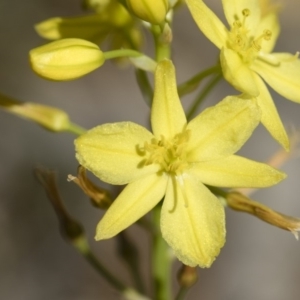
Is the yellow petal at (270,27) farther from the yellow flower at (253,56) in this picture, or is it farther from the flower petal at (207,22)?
the flower petal at (207,22)

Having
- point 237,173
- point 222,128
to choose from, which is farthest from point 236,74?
point 237,173

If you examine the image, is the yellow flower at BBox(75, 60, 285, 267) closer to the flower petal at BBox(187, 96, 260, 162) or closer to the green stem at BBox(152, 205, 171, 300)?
the flower petal at BBox(187, 96, 260, 162)

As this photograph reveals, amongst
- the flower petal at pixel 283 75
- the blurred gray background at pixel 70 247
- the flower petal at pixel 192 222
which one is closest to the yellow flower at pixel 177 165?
the flower petal at pixel 192 222

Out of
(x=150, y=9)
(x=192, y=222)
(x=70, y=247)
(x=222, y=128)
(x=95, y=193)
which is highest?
(x=150, y=9)

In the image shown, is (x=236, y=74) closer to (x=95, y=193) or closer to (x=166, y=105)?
(x=166, y=105)

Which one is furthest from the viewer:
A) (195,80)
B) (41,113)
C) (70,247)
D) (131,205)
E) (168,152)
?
(70,247)

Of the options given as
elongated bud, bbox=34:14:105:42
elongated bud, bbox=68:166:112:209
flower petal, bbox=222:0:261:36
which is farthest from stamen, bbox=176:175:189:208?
elongated bud, bbox=34:14:105:42
